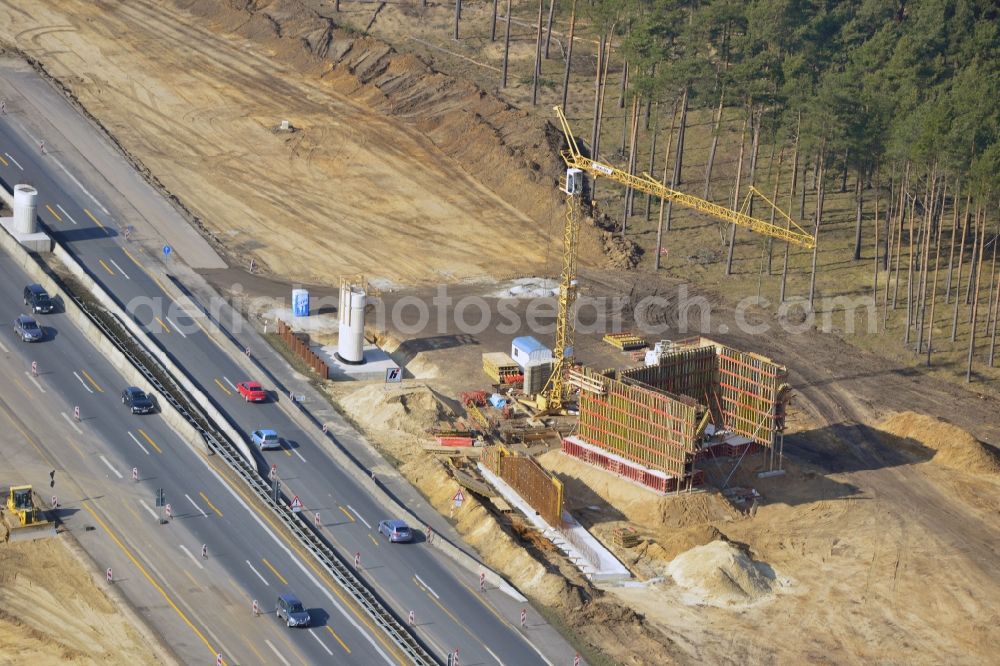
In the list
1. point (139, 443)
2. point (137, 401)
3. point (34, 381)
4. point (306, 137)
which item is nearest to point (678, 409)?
point (139, 443)

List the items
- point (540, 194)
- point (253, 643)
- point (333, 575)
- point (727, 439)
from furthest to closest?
point (540, 194) → point (727, 439) → point (333, 575) → point (253, 643)

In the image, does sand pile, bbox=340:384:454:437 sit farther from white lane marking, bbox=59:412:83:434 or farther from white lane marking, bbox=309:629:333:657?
white lane marking, bbox=309:629:333:657

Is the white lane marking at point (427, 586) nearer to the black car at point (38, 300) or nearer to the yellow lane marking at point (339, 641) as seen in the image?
the yellow lane marking at point (339, 641)

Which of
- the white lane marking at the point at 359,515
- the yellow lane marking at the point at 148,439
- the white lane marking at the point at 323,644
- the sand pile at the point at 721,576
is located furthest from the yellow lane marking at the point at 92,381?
the sand pile at the point at 721,576

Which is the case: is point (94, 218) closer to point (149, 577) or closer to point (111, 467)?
point (111, 467)

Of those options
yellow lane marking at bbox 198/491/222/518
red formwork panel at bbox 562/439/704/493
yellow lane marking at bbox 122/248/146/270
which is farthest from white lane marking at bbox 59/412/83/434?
red formwork panel at bbox 562/439/704/493

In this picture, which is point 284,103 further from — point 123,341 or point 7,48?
point 123,341

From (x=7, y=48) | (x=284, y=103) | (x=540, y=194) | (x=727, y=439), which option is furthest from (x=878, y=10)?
(x=7, y=48)
